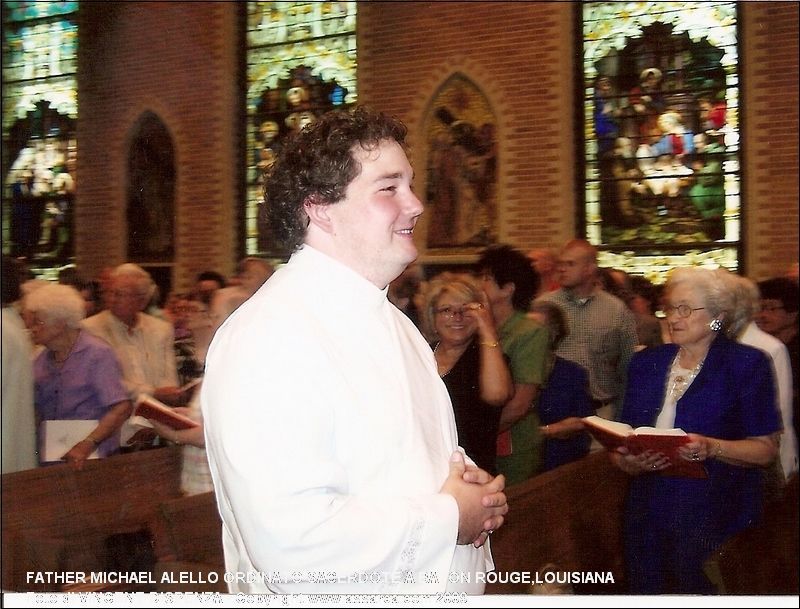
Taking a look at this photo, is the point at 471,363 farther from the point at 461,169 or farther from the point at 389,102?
the point at 389,102

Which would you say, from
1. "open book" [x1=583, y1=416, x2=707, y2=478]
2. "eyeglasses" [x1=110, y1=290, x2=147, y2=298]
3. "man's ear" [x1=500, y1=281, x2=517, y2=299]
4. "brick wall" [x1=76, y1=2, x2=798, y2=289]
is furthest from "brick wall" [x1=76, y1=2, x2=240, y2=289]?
"open book" [x1=583, y1=416, x2=707, y2=478]

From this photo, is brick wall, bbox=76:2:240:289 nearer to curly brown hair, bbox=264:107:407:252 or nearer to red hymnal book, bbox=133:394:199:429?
red hymnal book, bbox=133:394:199:429

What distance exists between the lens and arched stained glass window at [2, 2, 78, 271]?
3189 millimetres

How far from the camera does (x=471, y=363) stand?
2434mm

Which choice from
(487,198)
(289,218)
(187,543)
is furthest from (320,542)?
(487,198)

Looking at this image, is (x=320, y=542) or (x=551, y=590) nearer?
(x=320, y=542)

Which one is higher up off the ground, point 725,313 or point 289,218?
point 289,218

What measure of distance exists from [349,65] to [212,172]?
723mm

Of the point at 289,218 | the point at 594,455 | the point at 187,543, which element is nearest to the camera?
the point at 289,218

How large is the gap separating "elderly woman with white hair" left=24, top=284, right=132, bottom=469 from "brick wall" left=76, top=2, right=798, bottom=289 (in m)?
0.48

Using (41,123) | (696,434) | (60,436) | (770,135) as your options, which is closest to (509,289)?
(696,434)

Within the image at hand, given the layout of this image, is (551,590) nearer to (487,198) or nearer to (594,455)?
(594,455)

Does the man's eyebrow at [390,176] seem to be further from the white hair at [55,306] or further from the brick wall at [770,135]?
the brick wall at [770,135]

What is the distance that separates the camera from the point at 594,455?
2840 mm
